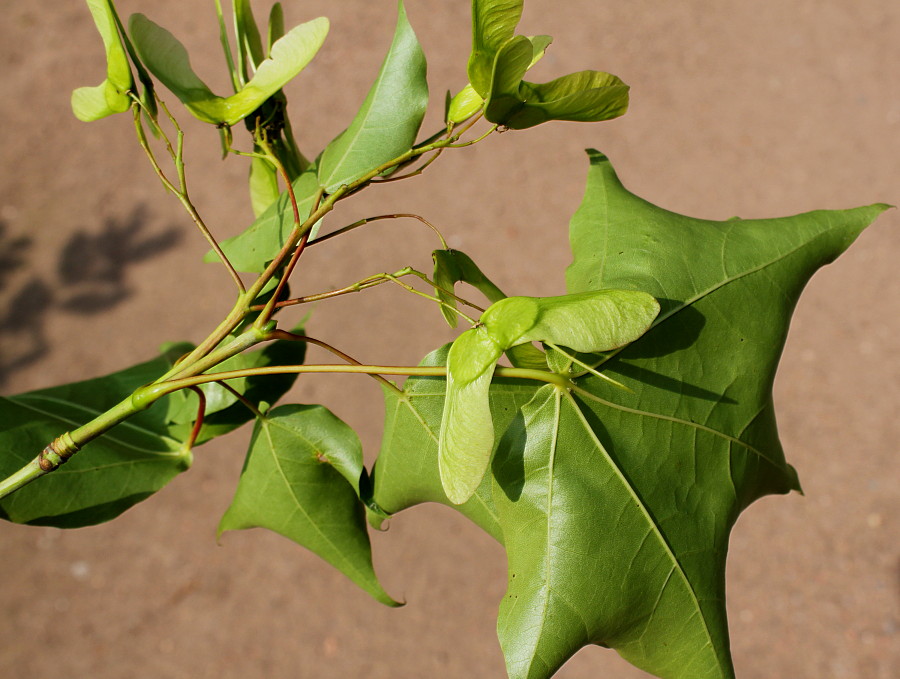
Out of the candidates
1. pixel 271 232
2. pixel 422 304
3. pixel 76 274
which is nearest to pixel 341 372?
pixel 271 232

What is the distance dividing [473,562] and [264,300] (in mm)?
1733

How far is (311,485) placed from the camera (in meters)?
0.76

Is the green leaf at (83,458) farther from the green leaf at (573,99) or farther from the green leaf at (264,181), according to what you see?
the green leaf at (573,99)

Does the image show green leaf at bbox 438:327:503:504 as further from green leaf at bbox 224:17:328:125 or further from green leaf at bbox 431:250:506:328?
green leaf at bbox 224:17:328:125

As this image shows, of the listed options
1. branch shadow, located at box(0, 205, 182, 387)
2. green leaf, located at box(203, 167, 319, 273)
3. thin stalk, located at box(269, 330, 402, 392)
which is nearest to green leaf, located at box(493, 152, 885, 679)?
thin stalk, located at box(269, 330, 402, 392)

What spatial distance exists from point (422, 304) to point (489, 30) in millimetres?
2045

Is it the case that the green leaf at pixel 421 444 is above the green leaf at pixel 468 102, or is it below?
below

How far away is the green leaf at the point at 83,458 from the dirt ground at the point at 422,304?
1.58 m

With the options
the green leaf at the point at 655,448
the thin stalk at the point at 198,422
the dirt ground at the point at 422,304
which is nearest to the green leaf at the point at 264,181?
the thin stalk at the point at 198,422

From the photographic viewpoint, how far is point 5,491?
0.61 metres

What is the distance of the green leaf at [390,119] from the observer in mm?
688

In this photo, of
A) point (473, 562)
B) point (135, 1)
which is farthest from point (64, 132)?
point (473, 562)

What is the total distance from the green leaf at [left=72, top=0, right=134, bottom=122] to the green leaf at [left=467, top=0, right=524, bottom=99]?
0.30 meters

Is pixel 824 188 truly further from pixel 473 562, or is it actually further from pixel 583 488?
pixel 583 488
